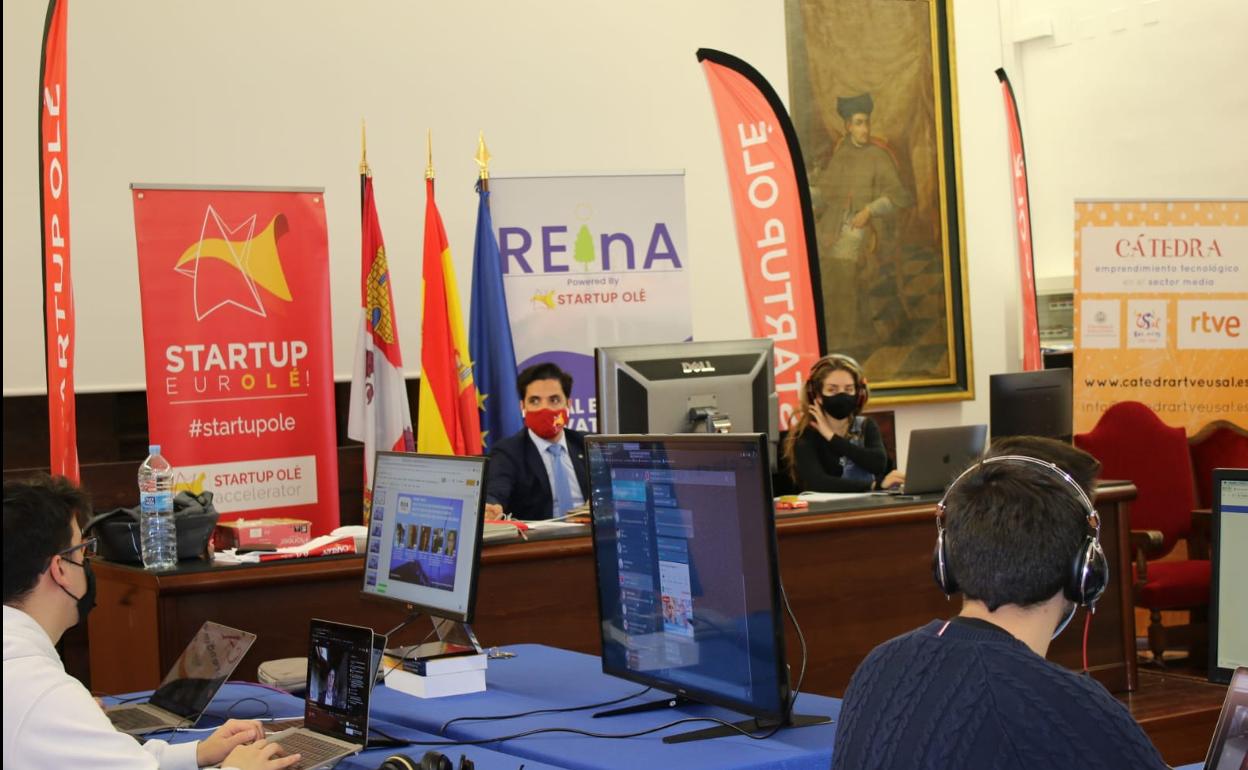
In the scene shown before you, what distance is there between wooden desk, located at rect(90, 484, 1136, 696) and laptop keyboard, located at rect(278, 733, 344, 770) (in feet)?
1.69

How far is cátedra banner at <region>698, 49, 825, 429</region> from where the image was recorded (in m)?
5.73

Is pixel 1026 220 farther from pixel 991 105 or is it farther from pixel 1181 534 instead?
pixel 1181 534

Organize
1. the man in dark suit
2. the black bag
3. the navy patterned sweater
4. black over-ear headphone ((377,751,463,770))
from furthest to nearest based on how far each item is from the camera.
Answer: the man in dark suit, the black bag, black over-ear headphone ((377,751,463,770)), the navy patterned sweater

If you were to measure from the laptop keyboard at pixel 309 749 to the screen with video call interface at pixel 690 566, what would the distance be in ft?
1.62

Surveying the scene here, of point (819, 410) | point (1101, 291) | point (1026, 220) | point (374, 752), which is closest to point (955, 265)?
point (1026, 220)

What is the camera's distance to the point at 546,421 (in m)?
4.55

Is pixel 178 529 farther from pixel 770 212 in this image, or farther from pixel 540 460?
pixel 770 212

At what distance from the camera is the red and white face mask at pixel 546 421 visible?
4.55 m

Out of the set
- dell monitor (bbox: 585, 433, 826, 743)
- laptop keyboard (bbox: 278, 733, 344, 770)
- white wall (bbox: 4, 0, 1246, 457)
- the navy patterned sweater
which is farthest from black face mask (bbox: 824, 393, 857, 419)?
the navy patterned sweater

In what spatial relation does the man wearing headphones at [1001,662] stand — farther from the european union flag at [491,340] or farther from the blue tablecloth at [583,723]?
the european union flag at [491,340]

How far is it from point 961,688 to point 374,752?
3.76 ft

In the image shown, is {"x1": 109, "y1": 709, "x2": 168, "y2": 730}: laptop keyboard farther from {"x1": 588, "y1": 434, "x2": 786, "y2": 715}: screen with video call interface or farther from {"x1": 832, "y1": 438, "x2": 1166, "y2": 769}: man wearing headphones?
{"x1": 832, "y1": 438, "x2": 1166, "y2": 769}: man wearing headphones

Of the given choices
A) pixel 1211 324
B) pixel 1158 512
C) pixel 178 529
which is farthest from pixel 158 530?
pixel 1211 324

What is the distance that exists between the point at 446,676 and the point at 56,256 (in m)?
2.04
